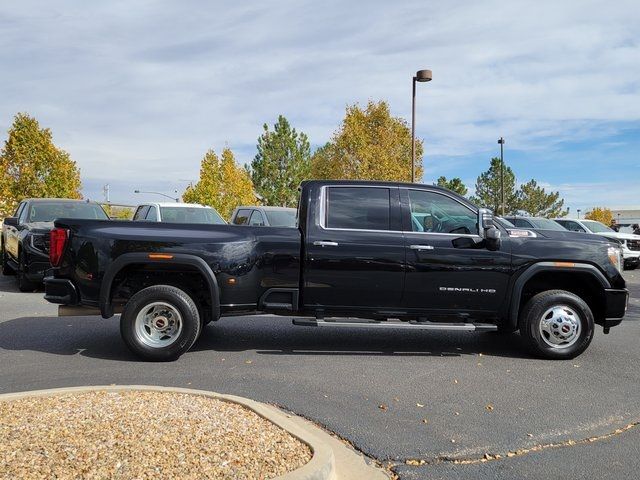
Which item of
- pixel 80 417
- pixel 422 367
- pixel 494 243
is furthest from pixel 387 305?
pixel 80 417

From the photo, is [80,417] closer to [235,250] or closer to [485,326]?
[235,250]

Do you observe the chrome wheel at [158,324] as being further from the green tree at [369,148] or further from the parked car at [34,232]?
the green tree at [369,148]

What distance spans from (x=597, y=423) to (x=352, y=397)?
2007mm

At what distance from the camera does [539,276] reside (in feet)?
22.9

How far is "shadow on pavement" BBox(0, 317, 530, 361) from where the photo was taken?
7.09 meters

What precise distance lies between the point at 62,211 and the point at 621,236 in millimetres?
18287

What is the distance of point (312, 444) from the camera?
3.77 m

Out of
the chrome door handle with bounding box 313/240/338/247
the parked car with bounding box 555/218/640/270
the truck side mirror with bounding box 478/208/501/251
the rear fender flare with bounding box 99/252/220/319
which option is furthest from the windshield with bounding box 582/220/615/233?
the rear fender flare with bounding box 99/252/220/319

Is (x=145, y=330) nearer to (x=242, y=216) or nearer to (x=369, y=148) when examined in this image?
(x=242, y=216)

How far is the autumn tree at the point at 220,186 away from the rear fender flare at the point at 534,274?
3651 cm

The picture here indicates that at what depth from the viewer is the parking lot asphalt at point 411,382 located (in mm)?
4133

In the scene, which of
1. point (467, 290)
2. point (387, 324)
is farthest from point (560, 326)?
point (387, 324)

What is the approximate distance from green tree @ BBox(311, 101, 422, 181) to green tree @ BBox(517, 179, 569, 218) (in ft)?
101

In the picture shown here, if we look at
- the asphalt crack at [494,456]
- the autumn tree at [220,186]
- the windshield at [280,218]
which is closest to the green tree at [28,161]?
the autumn tree at [220,186]
